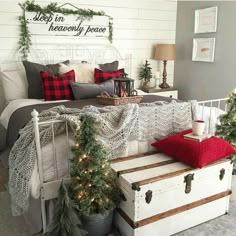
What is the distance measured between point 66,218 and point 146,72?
304 cm

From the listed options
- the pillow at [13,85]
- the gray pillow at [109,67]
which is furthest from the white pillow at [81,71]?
the pillow at [13,85]

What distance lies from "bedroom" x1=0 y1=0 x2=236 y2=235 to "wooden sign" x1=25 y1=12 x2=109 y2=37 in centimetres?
9

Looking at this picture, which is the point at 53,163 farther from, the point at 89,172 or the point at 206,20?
the point at 206,20

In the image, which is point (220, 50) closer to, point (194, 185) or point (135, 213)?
point (194, 185)

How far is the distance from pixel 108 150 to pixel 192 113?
0.88 metres

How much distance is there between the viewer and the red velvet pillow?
1.91 m

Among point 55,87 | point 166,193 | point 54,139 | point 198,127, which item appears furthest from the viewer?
point 55,87

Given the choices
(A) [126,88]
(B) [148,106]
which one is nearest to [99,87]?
(A) [126,88]

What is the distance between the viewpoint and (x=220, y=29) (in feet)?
11.9

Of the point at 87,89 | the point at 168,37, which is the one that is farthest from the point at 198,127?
the point at 168,37

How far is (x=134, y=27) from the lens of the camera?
414 centimetres

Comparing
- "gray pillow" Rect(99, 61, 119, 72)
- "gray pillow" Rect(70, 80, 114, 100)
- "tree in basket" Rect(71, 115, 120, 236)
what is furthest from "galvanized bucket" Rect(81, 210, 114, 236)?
"gray pillow" Rect(99, 61, 119, 72)

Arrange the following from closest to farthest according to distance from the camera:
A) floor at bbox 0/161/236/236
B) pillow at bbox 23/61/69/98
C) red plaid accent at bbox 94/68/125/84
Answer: floor at bbox 0/161/236/236 < pillow at bbox 23/61/69/98 < red plaid accent at bbox 94/68/125/84

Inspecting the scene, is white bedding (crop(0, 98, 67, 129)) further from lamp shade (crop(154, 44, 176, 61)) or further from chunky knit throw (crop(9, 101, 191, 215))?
lamp shade (crop(154, 44, 176, 61))
